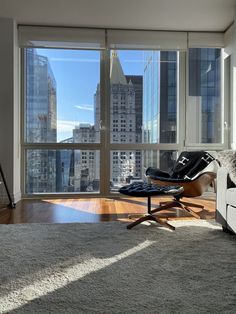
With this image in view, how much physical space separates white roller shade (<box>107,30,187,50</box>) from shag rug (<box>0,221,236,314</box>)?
322 cm

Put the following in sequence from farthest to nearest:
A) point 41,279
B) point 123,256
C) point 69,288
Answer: point 123,256
point 41,279
point 69,288

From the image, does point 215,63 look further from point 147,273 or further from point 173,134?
point 147,273

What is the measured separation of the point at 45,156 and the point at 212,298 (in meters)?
4.04

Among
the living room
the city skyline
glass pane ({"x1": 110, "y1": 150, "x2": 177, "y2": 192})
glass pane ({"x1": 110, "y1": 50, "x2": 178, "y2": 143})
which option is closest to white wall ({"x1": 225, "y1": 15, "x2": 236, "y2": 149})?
the living room

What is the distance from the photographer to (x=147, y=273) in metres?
2.01

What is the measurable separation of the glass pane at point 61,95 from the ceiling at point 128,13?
0.55 metres

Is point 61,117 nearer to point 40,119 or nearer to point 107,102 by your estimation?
point 40,119

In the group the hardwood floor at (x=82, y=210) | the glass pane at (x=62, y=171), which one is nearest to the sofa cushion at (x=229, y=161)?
the hardwood floor at (x=82, y=210)

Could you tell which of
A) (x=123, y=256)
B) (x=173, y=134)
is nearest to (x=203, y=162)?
(x=173, y=134)

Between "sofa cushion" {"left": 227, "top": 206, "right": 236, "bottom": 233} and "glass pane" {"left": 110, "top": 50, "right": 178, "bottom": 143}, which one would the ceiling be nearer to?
"glass pane" {"left": 110, "top": 50, "right": 178, "bottom": 143}

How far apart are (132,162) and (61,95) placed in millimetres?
1642

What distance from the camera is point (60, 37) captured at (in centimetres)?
501

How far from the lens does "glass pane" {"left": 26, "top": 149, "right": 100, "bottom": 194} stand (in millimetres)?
5250

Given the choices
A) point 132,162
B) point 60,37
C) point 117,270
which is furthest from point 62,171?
point 117,270
